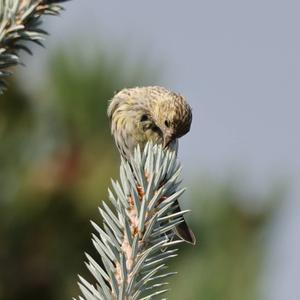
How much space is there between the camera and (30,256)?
5.82 metres

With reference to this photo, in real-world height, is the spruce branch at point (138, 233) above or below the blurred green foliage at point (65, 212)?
above

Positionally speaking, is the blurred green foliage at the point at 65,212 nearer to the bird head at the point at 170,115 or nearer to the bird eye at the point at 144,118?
the bird eye at the point at 144,118

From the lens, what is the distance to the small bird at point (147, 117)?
15.1 feet

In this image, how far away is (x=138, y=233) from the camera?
6.29 feet

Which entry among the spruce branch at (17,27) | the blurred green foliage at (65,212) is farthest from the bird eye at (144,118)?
the spruce branch at (17,27)

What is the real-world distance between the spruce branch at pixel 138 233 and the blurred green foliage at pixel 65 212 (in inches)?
148

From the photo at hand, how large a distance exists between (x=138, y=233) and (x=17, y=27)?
0.85m

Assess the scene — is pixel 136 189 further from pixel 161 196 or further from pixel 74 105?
pixel 74 105

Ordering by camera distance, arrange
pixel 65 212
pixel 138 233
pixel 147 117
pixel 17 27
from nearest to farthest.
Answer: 1. pixel 138 233
2. pixel 17 27
3. pixel 147 117
4. pixel 65 212

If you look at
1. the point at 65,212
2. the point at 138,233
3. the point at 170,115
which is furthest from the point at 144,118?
the point at 138,233

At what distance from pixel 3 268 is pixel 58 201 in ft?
2.04

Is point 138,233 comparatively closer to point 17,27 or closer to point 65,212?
point 17,27

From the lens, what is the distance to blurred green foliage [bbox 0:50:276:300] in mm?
5820

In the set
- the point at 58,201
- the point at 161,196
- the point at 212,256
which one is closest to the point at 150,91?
the point at 58,201
